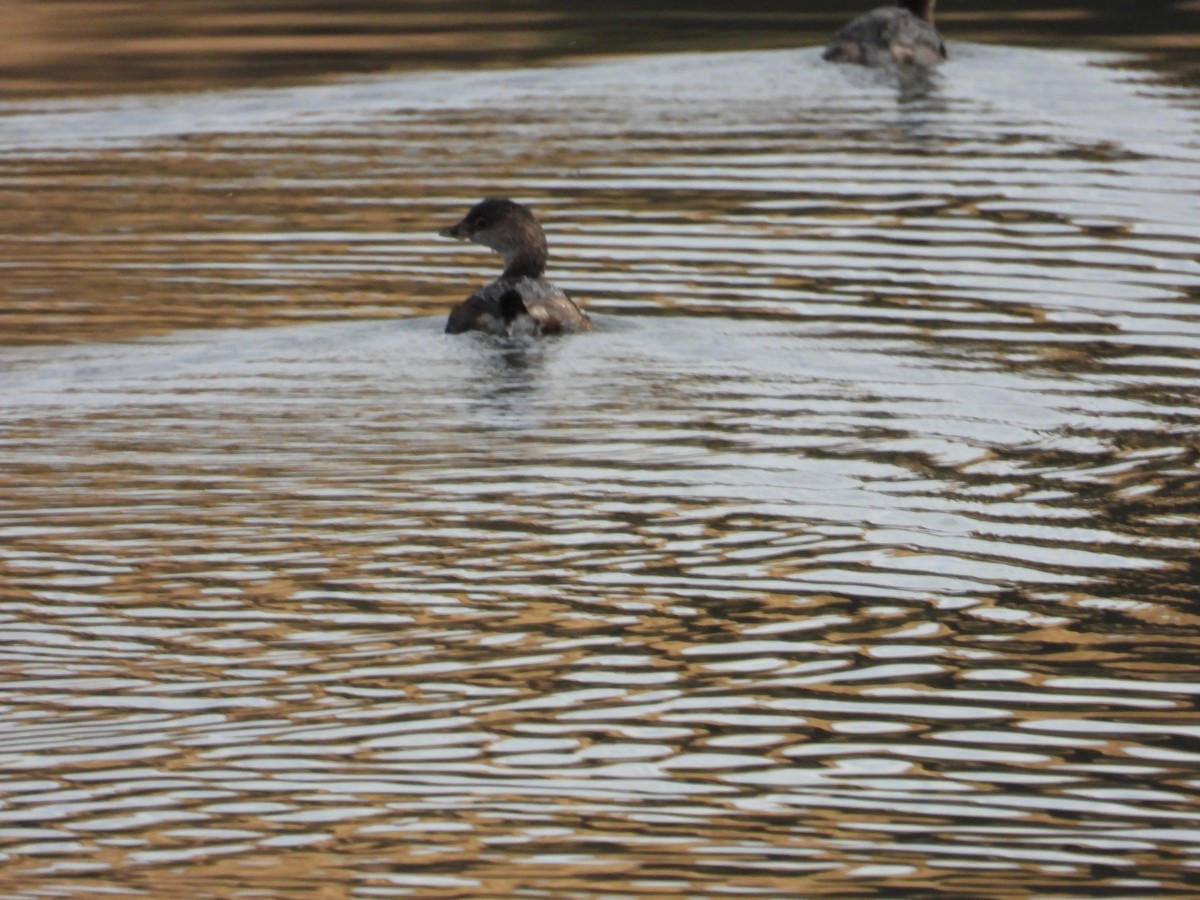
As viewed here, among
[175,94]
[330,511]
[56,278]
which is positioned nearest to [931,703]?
[330,511]

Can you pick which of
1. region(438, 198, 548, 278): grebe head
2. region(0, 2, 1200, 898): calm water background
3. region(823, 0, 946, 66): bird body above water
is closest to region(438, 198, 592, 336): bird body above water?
region(438, 198, 548, 278): grebe head

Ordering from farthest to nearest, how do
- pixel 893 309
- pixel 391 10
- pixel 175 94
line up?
pixel 391 10 < pixel 175 94 < pixel 893 309

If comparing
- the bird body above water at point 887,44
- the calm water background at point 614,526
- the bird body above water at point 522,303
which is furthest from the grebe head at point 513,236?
the bird body above water at point 887,44

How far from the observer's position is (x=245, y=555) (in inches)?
352

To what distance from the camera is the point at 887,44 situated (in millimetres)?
23609

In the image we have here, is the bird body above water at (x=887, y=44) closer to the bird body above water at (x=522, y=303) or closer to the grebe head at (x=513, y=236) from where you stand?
the grebe head at (x=513, y=236)

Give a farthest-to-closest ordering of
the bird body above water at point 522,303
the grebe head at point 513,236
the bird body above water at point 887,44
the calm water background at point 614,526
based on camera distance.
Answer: the bird body above water at point 887,44, the grebe head at point 513,236, the bird body above water at point 522,303, the calm water background at point 614,526

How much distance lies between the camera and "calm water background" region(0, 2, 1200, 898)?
21.3 feet

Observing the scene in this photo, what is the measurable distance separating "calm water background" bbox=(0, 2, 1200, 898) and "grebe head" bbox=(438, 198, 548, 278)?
0.50 meters

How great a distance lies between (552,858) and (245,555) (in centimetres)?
302

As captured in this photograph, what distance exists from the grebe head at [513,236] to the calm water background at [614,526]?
0.50m

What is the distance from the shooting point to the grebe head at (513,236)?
13.3m

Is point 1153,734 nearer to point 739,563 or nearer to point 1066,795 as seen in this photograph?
point 1066,795

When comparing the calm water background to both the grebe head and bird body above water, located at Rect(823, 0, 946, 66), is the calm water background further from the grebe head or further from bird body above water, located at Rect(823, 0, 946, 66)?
bird body above water, located at Rect(823, 0, 946, 66)
